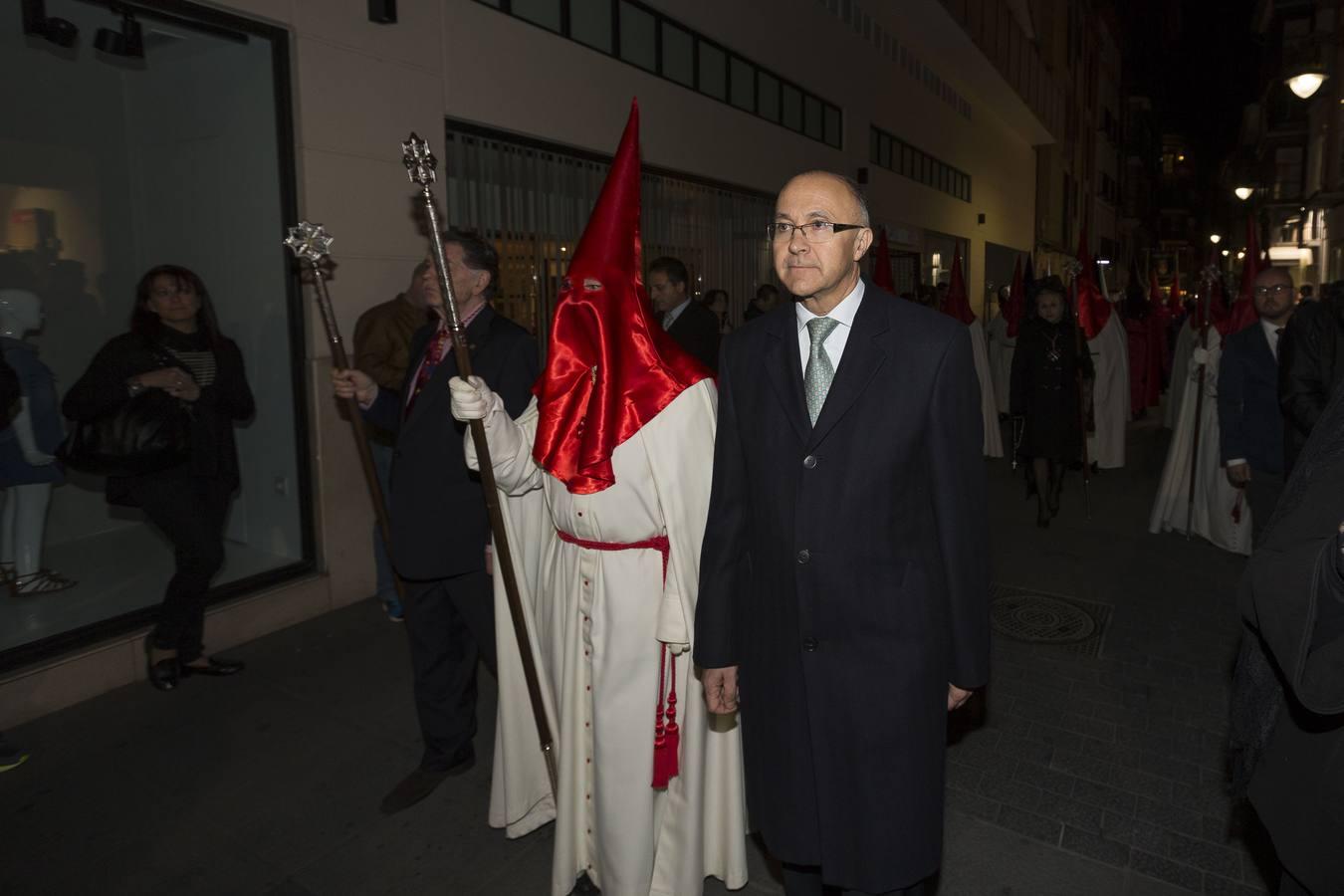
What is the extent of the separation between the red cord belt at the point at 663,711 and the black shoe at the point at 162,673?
333 centimetres

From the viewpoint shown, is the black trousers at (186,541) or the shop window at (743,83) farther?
the shop window at (743,83)

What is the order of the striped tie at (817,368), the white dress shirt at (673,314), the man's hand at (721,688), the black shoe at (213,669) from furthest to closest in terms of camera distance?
the white dress shirt at (673,314) → the black shoe at (213,669) → the man's hand at (721,688) → the striped tie at (817,368)

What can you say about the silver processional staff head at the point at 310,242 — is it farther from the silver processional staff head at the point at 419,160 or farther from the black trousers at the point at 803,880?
the black trousers at the point at 803,880

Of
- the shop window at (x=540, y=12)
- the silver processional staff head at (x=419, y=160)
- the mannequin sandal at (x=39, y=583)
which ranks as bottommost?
the mannequin sandal at (x=39, y=583)

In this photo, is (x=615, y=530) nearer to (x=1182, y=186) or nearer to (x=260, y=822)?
(x=260, y=822)

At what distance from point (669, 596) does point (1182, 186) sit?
101 metres

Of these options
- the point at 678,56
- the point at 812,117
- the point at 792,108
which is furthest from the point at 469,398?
the point at 812,117

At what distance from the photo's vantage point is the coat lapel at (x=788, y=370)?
2.24m

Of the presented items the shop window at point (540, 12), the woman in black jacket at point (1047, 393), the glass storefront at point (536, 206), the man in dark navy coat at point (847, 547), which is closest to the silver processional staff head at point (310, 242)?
the man in dark navy coat at point (847, 547)

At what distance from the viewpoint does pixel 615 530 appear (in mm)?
2818

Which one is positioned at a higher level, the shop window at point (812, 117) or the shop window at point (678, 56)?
the shop window at point (812, 117)

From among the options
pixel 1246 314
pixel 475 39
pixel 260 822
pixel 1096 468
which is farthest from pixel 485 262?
pixel 1096 468

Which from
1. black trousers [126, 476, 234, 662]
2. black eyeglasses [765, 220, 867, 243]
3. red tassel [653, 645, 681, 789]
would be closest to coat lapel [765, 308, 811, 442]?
Result: black eyeglasses [765, 220, 867, 243]

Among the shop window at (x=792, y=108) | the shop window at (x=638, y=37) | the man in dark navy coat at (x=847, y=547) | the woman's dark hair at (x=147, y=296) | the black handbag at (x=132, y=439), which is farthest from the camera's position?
the shop window at (x=792, y=108)
